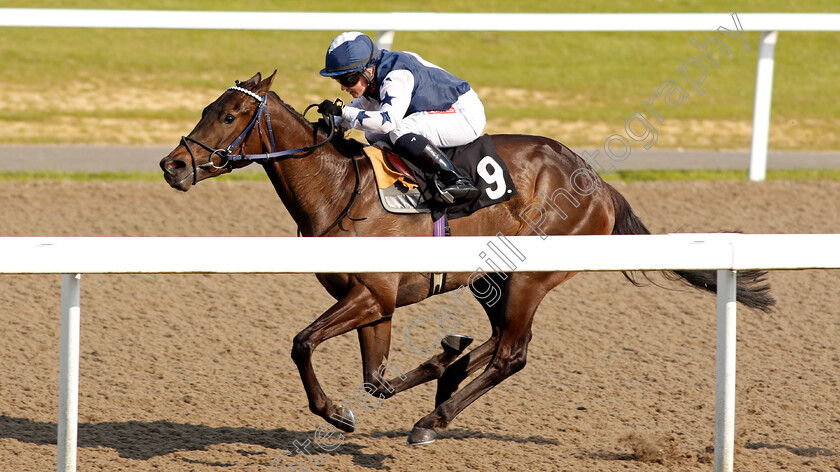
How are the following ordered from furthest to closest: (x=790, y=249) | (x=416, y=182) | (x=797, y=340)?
(x=797, y=340), (x=416, y=182), (x=790, y=249)

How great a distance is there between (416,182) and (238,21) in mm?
4075

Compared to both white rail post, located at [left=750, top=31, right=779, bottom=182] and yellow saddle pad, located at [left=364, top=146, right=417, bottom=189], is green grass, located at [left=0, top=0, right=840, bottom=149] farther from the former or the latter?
yellow saddle pad, located at [left=364, top=146, right=417, bottom=189]

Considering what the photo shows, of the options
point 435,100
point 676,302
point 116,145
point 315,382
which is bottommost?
point 315,382

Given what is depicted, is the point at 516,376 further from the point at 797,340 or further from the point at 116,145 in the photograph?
the point at 116,145

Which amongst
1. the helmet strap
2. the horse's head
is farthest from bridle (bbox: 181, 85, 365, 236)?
the helmet strap

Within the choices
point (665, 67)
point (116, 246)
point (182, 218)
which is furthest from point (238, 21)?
point (665, 67)

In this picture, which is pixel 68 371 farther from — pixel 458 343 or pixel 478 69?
pixel 478 69

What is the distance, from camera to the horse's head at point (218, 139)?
13.2 ft

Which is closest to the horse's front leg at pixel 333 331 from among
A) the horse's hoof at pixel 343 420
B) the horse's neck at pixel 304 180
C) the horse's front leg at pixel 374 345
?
the horse's hoof at pixel 343 420

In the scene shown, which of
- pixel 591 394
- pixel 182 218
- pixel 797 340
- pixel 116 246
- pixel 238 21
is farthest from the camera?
pixel 238 21

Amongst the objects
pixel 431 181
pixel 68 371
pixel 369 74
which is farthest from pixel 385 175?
Answer: pixel 68 371

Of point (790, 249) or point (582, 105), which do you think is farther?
point (582, 105)

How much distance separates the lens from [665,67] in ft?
47.1

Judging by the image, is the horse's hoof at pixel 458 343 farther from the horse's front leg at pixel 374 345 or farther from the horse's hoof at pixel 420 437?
the horse's hoof at pixel 420 437
